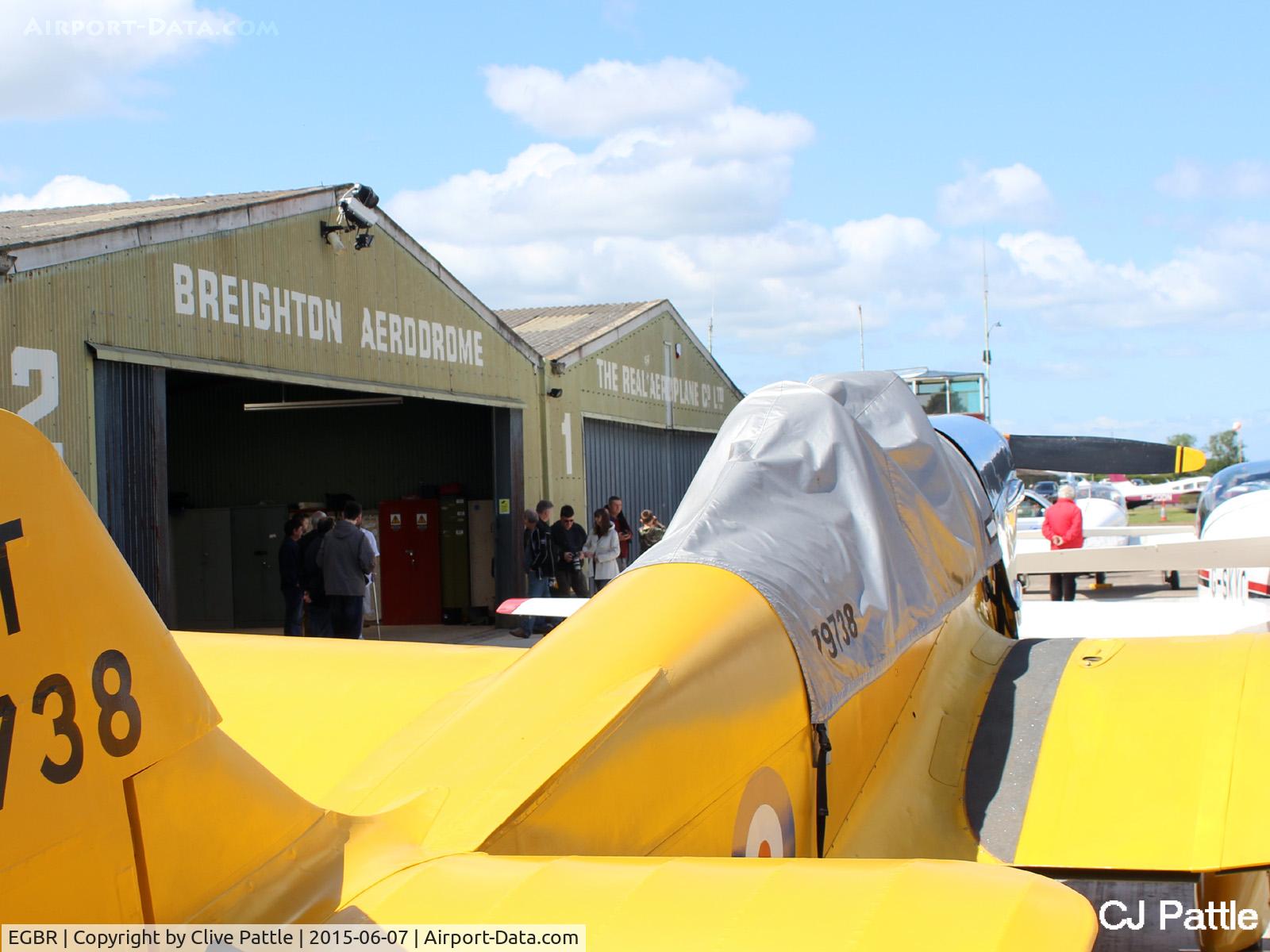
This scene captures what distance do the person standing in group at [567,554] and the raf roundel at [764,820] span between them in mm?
10247

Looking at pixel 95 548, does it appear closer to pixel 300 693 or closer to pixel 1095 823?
pixel 300 693

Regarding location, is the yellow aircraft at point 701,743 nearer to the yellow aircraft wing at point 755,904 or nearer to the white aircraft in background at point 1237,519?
the yellow aircraft wing at point 755,904

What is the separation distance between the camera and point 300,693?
3.44 meters

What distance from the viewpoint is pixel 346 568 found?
31.9ft

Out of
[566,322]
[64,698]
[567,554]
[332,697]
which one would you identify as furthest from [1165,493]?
[64,698]

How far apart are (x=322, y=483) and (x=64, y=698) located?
16031 millimetres

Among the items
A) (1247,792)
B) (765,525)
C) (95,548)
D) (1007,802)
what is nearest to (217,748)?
(95,548)

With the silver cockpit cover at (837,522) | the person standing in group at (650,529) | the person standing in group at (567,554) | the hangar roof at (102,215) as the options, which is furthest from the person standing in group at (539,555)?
the silver cockpit cover at (837,522)

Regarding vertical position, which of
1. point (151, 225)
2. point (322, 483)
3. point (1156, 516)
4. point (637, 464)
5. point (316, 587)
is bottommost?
point (1156, 516)

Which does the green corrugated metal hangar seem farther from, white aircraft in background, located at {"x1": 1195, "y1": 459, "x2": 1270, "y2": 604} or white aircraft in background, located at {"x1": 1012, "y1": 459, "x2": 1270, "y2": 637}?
white aircraft in background, located at {"x1": 1195, "y1": 459, "x2": 1270, "y2": 604}

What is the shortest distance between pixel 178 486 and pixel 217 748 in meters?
17.3

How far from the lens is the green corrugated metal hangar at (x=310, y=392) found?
8.20m

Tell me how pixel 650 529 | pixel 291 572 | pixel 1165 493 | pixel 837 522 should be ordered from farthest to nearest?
pixel 1165 493
pixel 650 529
pixel 291 572
pixel 837 522

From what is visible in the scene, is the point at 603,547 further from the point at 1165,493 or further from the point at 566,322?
the point at 1165,493
